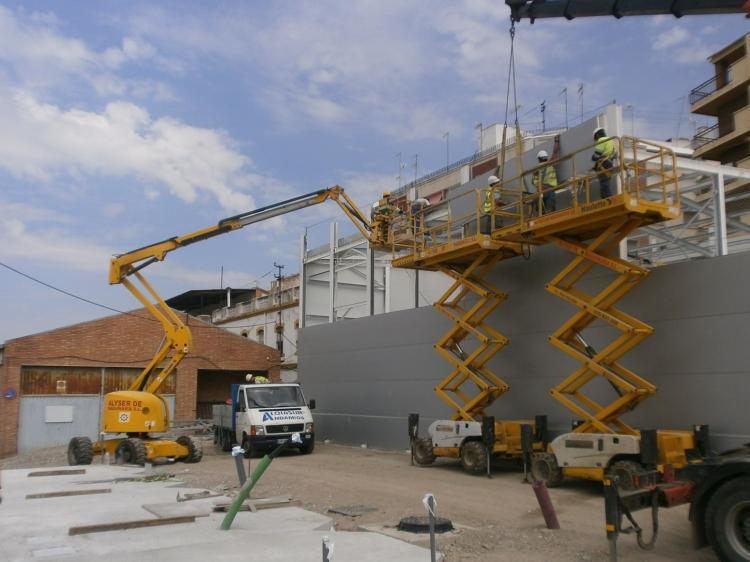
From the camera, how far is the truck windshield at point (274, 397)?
20.6m

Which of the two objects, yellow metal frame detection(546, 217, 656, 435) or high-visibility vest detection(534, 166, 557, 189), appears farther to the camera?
high-visibility vest detection(534, 166, 557, 189)

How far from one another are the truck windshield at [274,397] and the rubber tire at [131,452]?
12.0 ft

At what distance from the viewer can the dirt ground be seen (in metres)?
7.93

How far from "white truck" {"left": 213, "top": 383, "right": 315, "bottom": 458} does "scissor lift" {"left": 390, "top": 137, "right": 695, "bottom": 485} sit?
5287 mm

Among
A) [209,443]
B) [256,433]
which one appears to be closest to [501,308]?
[256,433]

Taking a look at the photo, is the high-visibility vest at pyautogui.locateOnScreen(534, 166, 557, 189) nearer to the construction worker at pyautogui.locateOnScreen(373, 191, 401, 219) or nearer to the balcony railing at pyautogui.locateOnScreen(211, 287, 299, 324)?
the construction worker at pyautogui.locateOnScreen(373, 191, 401, 219)

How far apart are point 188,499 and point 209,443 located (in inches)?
592

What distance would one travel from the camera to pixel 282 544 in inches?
309

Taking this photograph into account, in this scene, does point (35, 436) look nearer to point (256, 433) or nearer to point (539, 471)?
point (256, 433)

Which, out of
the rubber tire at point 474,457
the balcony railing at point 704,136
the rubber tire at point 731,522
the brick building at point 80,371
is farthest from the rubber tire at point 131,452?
the balcony railing at point 704,136

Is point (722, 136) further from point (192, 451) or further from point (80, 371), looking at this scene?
point (80, 371)

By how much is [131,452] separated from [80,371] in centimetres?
1359

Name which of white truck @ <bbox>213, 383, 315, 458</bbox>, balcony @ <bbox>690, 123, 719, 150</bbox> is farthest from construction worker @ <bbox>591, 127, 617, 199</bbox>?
balcony @ <bbox>690, 123, 719, 150</bbox>

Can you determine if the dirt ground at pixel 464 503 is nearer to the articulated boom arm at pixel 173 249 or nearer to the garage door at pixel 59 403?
the articulated boom arm at pixel 173 249
